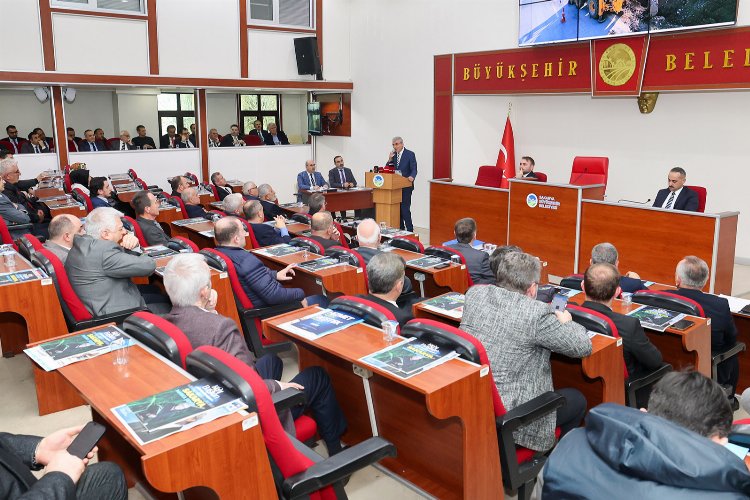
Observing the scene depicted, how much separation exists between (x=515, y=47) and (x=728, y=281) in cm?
468

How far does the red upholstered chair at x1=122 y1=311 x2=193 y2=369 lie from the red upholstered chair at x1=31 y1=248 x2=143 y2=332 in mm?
1439

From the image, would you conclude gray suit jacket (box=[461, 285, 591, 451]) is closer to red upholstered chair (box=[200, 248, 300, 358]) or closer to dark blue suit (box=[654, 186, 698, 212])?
red upholstered chair (box=[200, 248, 300, 358])

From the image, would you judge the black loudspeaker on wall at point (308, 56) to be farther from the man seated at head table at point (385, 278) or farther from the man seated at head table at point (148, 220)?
the man seated at head table at point (385, 278)

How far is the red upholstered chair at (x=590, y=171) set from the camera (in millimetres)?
8008

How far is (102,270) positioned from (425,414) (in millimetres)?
2424

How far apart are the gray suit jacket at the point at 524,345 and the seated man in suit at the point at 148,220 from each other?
3.72 metres

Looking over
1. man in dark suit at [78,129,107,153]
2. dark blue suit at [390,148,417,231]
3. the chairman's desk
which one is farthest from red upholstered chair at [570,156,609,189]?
man in dark suit at [78,129,107,153]

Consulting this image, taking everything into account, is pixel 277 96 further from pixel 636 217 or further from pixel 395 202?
pixel 636 217

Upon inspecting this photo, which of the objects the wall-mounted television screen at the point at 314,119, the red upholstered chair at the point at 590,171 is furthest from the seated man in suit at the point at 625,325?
the wall-mounted television screen at the point at 314,119

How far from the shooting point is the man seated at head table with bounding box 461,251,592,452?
2.76 metres

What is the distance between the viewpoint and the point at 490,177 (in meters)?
8.77

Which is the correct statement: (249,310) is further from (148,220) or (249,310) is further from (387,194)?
(387,194)

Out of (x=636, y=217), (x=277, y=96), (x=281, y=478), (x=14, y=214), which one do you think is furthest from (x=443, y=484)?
(x=277, y=96)

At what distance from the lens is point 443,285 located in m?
4.65
